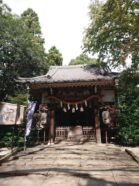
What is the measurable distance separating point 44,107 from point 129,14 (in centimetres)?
843

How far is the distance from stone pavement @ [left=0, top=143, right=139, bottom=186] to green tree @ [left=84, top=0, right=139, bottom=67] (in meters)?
6.65

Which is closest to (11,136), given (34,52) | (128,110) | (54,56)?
(128,110)

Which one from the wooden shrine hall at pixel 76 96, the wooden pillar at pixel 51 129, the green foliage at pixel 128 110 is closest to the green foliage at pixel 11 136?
the wooden pillar at pixel 51 129

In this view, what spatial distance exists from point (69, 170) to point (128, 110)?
798 cm

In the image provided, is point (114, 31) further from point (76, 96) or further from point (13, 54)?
point (13, 54)

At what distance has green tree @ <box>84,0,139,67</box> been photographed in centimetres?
1355

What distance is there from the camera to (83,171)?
26.9ft

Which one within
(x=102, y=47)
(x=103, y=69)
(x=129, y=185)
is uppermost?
(x=102, y=47)

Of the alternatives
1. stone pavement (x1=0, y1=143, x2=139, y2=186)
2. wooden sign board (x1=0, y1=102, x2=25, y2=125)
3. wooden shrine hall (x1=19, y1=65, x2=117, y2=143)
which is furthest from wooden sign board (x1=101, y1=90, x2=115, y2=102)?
wooden sign board (x1=0, y1=102, x2=25, y2=125)

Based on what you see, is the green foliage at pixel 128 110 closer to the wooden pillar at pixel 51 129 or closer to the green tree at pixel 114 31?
the green tree at pixel 114 31

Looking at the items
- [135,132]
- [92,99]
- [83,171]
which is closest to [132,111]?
[135,132]

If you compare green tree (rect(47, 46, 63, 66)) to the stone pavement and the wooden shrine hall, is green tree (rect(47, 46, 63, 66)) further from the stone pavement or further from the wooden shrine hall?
the stone pavement

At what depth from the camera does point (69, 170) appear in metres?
8.40

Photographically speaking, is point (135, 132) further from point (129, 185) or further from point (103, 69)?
point (129, 185)
